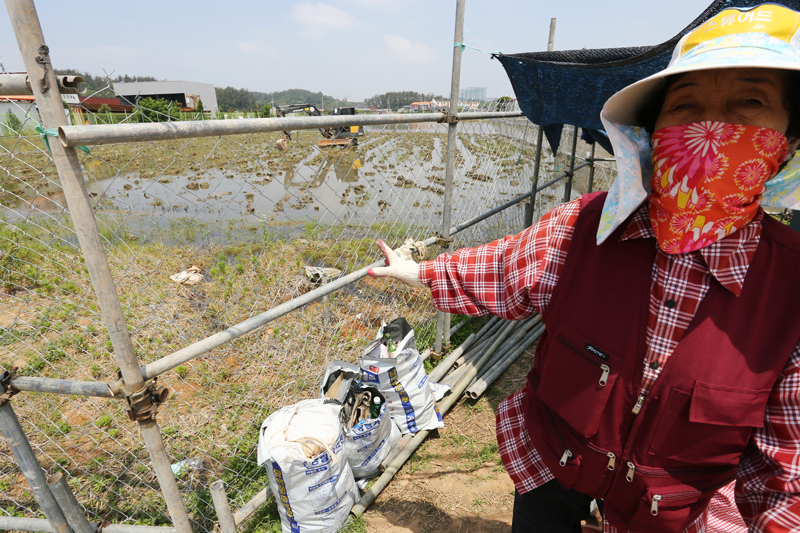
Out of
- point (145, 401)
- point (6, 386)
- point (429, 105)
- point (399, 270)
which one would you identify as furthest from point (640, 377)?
point (429, 105)

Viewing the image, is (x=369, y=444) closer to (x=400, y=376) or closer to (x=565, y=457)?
(x=400, y=376)

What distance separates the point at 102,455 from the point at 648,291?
3775 mm

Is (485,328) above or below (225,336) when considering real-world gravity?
below

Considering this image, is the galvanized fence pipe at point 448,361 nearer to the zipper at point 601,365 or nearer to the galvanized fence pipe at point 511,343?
the galvanized fence pipe at point 511,343

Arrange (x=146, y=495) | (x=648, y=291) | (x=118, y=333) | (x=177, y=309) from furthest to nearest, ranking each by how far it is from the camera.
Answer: (x=177, y=309)
(x=146, y=495)
(x=118, y=333)
(x=648, y=291)

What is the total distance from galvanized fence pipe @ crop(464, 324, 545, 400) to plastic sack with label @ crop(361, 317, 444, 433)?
0.57m

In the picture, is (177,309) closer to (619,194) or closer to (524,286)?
(524,286)

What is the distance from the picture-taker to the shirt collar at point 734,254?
1034 mm

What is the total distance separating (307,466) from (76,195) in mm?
1559

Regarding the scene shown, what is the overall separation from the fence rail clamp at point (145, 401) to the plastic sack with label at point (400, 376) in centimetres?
149

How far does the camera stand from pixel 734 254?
1046mm

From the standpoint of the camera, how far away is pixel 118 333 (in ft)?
4.21

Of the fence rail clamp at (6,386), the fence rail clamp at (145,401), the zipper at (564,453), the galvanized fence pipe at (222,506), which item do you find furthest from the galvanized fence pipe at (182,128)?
the zipper at (564,453)

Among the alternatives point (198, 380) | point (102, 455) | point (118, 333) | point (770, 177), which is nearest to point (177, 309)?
point (198, 380)
